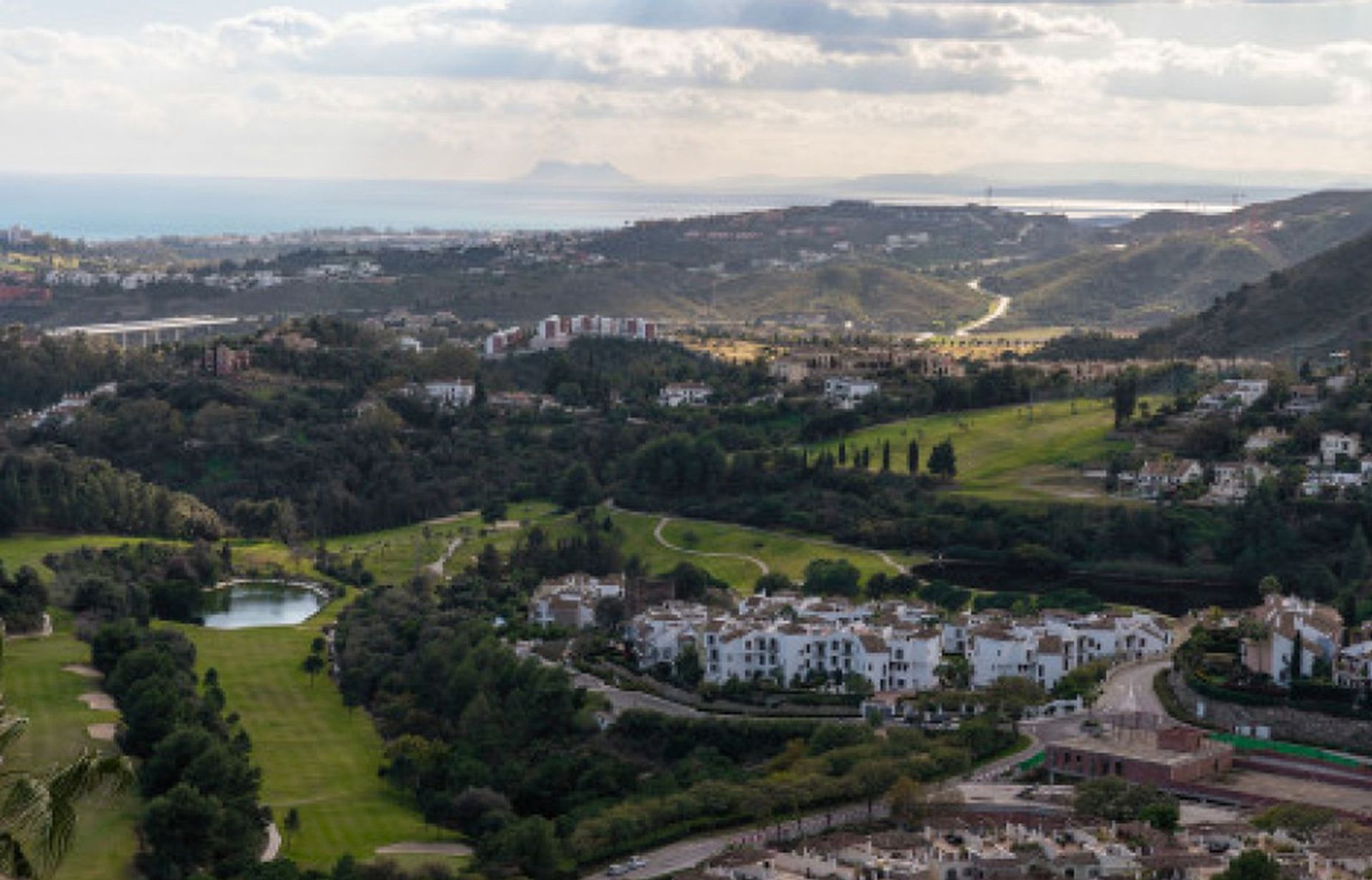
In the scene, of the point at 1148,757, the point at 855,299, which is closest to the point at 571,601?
the point at 1148,757

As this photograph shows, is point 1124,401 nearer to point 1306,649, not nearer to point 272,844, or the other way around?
point 1306,649

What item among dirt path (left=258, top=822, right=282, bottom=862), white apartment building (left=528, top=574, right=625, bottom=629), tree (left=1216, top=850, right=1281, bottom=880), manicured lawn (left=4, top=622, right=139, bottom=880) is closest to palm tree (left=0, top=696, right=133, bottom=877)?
manicured lawn (left=4, top=622, right=139, bottom=880)

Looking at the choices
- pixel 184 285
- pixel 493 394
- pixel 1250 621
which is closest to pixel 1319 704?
pixel 1250 621

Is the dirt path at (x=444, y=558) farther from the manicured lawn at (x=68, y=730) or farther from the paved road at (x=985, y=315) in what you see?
the paved road at (x=985, y=315)

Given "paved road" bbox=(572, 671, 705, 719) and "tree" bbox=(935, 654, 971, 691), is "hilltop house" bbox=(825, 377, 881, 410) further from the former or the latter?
"paved road" bbox=(572, 671, 705, 719)

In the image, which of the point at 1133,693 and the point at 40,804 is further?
the point at 1133,693

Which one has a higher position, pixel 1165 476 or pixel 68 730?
pixel 1165 476

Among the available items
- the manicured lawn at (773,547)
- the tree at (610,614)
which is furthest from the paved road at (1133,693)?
the tree at (610,614)

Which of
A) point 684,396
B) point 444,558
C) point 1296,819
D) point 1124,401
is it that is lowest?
point 444,558

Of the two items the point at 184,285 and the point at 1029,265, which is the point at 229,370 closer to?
the point at 184,285
